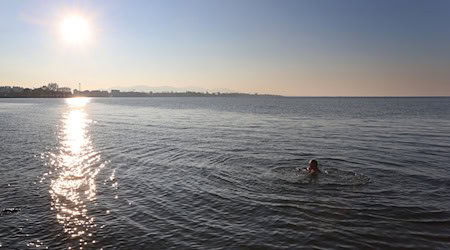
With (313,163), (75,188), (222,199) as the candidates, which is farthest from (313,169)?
(75,188)

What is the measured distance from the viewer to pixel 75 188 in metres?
19.1

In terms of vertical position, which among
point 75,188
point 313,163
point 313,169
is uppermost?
point 313,163

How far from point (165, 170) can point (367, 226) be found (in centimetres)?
1408

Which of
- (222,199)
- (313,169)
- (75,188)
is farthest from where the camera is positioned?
(313,169)

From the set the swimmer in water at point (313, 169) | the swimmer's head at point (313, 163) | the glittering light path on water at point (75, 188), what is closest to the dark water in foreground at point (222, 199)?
the glittering light path on water at point (75, 188)

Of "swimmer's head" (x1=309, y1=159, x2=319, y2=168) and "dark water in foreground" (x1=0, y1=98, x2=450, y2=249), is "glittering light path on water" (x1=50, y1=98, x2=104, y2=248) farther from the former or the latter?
"swimmer's head" (x1=309, y1=159, x2=319, y2=168)

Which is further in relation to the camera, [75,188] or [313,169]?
[313,169]

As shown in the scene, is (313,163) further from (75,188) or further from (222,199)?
(75,188)

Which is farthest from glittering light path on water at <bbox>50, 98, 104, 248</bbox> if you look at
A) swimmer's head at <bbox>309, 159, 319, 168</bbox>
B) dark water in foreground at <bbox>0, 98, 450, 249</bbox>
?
swimmer's head at <bbox>309, 159, 319, 168</bbox>

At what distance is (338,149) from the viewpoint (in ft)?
105

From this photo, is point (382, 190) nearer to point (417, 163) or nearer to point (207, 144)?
point (417, 163)

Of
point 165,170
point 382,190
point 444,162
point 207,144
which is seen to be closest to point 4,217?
point 165,170

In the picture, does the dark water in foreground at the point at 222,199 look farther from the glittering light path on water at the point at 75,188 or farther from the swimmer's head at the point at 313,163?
the swimmer's head at the point at 313,163

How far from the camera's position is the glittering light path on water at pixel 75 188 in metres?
13.9
